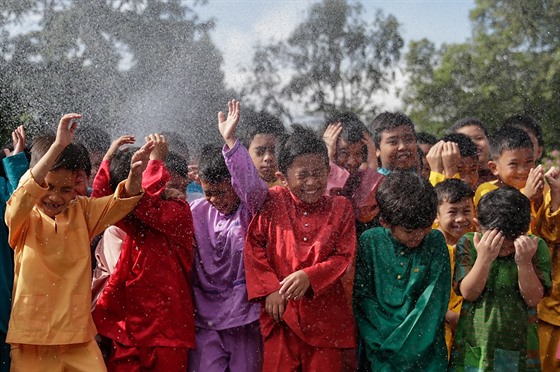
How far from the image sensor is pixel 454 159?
6.12m

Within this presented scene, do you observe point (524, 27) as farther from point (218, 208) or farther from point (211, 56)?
point (218, 208)

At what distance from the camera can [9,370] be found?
4.66 meters

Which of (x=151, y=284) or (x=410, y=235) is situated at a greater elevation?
(x=410, y=235)

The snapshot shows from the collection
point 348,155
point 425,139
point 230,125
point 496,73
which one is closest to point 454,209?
point 348,155

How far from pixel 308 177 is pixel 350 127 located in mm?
1332

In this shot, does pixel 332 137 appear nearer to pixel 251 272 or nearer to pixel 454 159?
pixel 454 159

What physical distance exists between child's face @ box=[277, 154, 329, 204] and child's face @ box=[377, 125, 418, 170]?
1.30m

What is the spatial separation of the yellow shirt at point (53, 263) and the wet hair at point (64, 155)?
0.22 m

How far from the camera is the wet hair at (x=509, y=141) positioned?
6016mm

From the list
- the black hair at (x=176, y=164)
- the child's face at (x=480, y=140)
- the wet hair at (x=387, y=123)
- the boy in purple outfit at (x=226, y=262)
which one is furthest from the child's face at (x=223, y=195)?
the child's face at (x=480, y=140)

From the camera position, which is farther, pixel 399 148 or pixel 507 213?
pixel 399 148

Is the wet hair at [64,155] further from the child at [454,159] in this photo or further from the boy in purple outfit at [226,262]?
the child at [454,159]

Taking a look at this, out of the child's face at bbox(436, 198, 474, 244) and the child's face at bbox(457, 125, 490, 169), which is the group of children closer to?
the child's face at bbox(436, 198, 474, 244)

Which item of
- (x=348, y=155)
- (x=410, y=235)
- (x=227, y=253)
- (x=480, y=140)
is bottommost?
(x=227, y=253)
